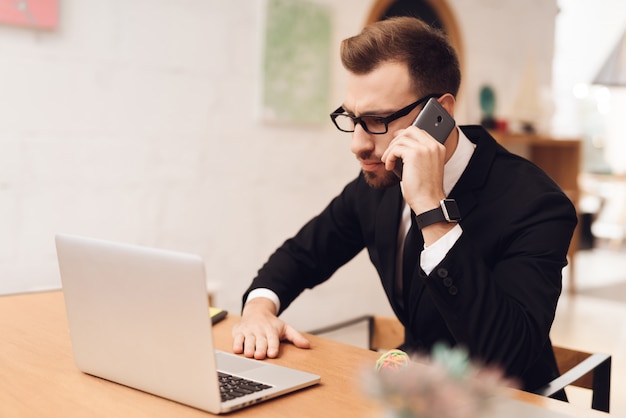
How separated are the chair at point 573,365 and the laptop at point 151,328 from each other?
1.89 ft

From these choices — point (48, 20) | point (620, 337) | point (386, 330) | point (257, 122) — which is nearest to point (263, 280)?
point (386, 330)

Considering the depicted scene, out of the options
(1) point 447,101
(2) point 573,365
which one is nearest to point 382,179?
(1) point 447,101

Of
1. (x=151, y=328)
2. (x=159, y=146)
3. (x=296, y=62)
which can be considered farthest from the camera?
(x=296, y=62)

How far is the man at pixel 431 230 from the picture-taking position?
135 centimetres

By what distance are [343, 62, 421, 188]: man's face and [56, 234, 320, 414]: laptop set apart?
58 centimetres

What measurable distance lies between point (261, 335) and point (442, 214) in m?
0.41

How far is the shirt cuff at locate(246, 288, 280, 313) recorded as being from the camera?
1.66 metres

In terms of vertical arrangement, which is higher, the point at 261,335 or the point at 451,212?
the point at 451,212

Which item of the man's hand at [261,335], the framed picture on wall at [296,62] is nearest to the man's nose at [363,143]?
the man's hand at [261,335]

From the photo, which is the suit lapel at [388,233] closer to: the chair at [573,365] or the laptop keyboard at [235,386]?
the chair at [573,365]

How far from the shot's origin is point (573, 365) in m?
1.71

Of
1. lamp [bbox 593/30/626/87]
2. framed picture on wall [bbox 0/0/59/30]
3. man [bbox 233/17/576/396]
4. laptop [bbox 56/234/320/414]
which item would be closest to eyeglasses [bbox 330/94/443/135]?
man [bbox 233/17/576/396]

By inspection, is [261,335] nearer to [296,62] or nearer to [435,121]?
[435,121]

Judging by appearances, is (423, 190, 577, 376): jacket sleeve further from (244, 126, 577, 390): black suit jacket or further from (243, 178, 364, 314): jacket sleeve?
(243, 178, 364, 314): jacket sleeve
